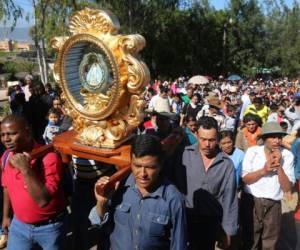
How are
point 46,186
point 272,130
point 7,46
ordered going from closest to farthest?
1. point 46,186
2. point 272,130
3. point 7,46

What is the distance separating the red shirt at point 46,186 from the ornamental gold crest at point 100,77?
0.46 metres

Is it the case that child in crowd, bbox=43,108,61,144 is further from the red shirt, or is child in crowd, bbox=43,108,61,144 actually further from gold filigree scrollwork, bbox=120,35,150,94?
gold filigree scrollwork, bbox=120,35,150,94

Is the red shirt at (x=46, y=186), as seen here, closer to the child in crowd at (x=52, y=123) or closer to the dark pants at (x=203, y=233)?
the dark pants at (x=203, y=233)

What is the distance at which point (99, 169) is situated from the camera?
10.8 ft

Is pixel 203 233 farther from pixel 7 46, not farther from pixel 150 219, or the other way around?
pixel 7 46

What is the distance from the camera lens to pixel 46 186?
261 centimetres

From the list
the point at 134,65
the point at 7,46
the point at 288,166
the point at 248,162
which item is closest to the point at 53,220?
the point at 134,65

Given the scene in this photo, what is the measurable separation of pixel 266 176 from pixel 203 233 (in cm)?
79

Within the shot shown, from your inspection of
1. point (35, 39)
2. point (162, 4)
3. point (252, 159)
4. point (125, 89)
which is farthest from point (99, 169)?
point (162, 4)

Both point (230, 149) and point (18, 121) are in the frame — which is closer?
point (18, 121)

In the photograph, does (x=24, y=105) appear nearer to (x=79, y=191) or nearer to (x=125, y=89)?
(x=79, y=191)

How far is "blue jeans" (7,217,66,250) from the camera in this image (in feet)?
8.98

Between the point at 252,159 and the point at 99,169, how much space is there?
130cm

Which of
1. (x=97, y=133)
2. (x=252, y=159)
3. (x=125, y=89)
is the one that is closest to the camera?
(x=125, y=89)
